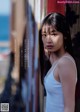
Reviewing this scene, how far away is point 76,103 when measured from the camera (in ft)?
7.69

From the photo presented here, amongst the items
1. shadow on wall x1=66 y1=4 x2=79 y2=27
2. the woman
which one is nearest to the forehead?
the woman

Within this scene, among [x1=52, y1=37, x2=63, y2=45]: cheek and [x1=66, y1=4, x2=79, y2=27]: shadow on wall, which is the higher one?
[x1=66, y1=4, x2=79, y2=27]: shadow on wall

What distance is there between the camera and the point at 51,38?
2.29 metres

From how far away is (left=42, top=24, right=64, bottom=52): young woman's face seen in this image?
7.48 feet

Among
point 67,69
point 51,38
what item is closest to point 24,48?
point 51,38

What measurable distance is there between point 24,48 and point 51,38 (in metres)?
0.25

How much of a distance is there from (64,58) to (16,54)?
1.39 ft

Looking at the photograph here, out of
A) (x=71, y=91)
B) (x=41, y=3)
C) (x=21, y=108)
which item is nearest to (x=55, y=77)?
(x=71, y=91)

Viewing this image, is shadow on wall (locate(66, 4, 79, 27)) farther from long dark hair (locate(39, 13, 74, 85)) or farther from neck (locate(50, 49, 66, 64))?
neck (locate(50, 49, 66, 64))

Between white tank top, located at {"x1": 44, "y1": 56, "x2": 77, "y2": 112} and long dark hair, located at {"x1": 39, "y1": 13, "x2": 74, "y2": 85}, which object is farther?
long dark hair, located at {"x1": 39, "y1": 13, "x2": 74, "y2": 85}

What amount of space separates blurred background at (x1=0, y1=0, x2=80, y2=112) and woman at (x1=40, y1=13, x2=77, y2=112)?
0.06 m

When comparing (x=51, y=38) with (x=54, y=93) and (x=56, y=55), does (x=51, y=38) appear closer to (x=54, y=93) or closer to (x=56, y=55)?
(x=56, y=55)

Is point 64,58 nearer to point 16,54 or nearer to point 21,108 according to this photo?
point 16,54

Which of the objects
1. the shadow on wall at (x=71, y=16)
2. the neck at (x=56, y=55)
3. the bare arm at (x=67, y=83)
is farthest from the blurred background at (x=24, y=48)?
the bare arm at (x=67, y=83)
